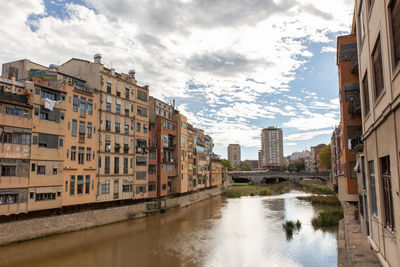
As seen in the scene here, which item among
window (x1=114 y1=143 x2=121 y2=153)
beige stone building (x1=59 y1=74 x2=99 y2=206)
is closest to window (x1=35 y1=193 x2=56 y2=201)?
beige stone building (x1=59 y1=74 x2=99 y2=206)

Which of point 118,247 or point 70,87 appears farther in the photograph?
point 70,87

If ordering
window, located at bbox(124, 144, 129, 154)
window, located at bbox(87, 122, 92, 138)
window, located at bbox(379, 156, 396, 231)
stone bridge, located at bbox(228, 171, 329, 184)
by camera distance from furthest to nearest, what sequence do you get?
stone bridge, located at bbox(228, 171, 329, 184), window, located at bbox(124, 144, 129, 154), window, located at bbox(87, 122, 92, 138), window, located at bbox(379, 156, 396, 231)

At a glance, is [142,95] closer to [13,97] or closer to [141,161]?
[141,161]

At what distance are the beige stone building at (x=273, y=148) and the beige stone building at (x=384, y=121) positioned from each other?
17651 centimetres

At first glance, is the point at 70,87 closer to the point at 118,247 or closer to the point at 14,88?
the point at 14,88

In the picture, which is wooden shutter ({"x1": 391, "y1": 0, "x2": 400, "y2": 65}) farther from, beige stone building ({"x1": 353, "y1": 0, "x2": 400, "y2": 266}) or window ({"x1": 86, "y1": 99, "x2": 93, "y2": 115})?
window ({"x1": 86, "y1": 99, "x2": 93, "y2": 115})

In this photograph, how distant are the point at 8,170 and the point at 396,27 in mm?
27373

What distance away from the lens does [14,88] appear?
1013 inches

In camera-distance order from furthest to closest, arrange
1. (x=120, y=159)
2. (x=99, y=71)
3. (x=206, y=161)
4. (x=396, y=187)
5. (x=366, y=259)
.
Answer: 1. (x=206, y=161)
2. (x=120, y=159)
3. (x=99, y=71)
4. (x=366, y=259)
5. (x=396, y=187)

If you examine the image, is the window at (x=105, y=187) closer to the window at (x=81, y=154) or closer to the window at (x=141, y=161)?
the window at (x=81, y=154)

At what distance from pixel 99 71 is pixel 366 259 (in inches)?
1252

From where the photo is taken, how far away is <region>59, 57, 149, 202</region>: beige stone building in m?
34.8

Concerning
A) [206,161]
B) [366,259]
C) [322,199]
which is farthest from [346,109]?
[206,161]

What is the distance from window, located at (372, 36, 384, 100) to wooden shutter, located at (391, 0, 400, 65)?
83.0 inches
